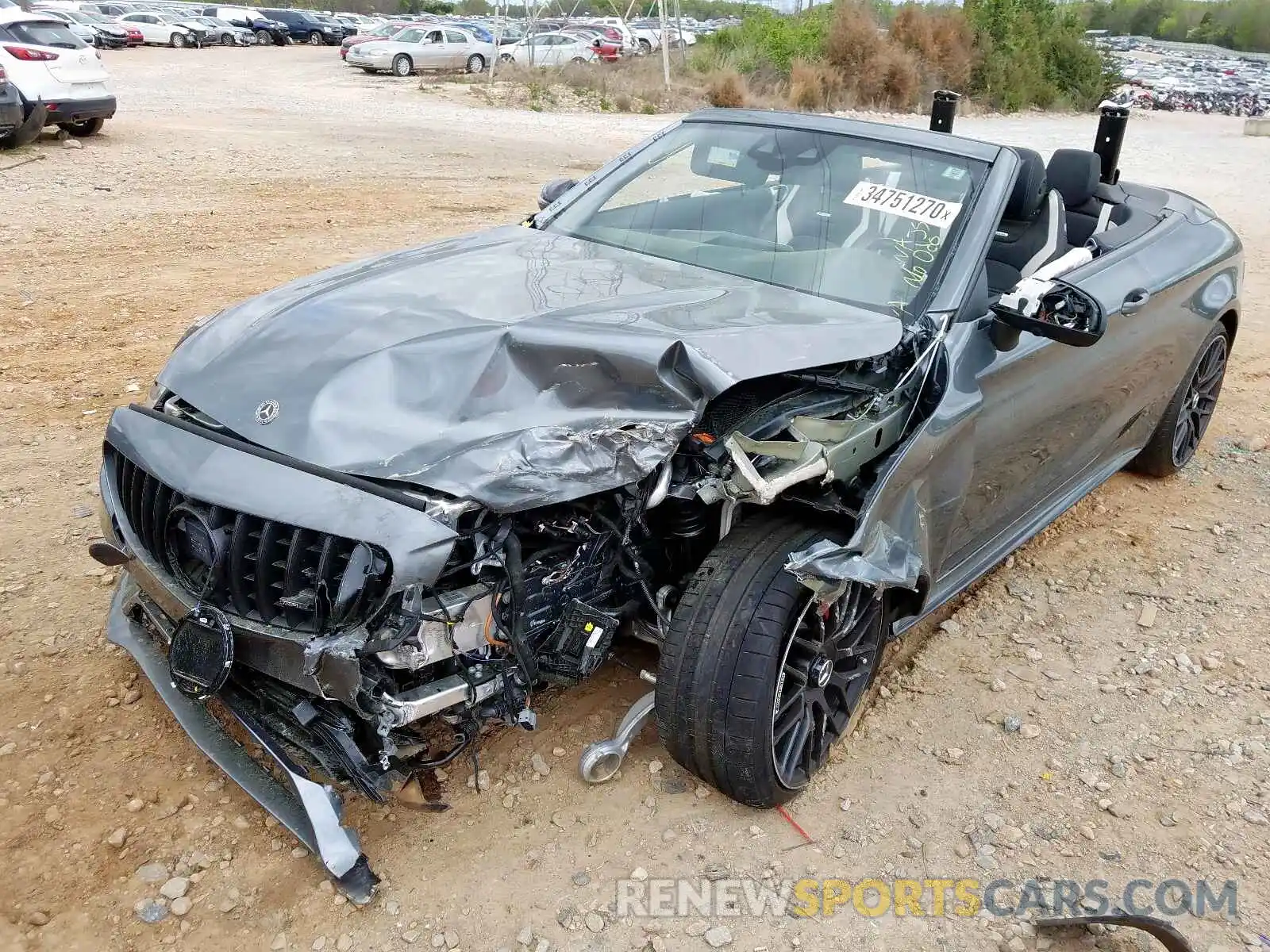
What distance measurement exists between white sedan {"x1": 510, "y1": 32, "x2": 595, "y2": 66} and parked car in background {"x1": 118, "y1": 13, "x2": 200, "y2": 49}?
569 inches

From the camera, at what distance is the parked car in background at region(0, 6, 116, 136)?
11.2 metres

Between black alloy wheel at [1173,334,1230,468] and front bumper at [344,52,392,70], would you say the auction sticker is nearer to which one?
black alloy wheel at [1173,334,1230,468]

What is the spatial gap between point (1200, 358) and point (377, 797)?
414 cm

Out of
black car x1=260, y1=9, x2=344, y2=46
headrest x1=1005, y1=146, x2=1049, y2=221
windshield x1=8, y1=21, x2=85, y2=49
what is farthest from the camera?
black car x1=260, y1=9, x2=344, y2=46

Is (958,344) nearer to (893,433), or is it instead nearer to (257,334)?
(893,433)

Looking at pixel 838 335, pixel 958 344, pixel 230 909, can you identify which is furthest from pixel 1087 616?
pixel 230 909

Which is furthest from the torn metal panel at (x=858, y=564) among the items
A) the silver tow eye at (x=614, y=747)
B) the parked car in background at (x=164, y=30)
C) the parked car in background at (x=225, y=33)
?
the parked car in background at (x=225, y=33)

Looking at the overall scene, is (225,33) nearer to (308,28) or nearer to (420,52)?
(308,28)

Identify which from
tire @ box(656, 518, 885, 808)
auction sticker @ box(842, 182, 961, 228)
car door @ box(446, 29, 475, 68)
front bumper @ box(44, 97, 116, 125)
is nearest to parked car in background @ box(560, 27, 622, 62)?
car door @ box(446, 29, 475, 68)

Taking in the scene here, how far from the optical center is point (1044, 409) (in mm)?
3369

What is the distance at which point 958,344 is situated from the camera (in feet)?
9.71

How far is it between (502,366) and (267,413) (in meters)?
0.60

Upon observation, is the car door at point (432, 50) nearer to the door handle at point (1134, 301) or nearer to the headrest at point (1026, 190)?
the headrest at point (1026, 190)

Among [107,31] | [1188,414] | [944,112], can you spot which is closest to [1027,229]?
[944,112]
